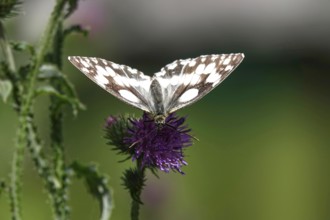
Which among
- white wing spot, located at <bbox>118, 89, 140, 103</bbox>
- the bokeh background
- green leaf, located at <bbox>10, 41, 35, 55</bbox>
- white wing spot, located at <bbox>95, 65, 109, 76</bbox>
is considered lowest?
white wing spot, located at <bbox>118, 89, 140, 103</bbox>

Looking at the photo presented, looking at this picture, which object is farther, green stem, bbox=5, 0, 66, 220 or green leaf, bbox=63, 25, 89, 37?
green leaf, bbox=63, 25, 89, 37

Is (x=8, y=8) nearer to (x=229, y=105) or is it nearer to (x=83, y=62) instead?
(x=83, y=62)

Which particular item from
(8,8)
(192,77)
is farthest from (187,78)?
(8,8)

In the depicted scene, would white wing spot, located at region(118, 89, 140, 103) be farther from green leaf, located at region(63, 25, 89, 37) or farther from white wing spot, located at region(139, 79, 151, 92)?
green leaf, located at region(63, 25, 89, 37)

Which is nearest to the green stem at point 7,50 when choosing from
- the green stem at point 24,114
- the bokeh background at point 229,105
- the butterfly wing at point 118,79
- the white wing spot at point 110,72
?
the green stem at point 24,114

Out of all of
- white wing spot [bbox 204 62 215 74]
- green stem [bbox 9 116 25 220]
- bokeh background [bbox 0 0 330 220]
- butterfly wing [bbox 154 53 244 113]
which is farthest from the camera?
bokeh background [bbox 0 0 330 220]

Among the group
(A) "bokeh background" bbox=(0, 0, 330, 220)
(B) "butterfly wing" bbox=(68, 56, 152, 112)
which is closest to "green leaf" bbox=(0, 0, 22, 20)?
(B) "butterfly wing" bbox=(68, 56, 152, 112)

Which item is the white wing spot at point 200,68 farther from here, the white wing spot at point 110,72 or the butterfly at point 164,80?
the white wing spot at point 110,72

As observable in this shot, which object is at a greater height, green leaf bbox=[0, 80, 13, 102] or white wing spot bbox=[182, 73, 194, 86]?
white wing spot bbox=[182, 73, 194, 86]

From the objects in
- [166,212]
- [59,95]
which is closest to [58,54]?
[59,95]
